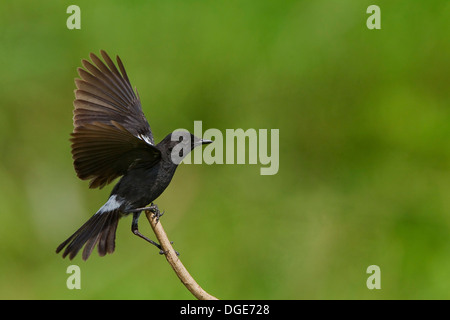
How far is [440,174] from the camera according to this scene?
4289 millimetres

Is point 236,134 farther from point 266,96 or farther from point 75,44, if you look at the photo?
point 75,44

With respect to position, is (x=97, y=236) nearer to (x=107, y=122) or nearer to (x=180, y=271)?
(x=107, y=122)

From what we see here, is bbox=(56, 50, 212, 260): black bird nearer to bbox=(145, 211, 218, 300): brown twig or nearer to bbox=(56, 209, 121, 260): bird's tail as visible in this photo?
bbox=(56, 209, 121, 260): bird's tail

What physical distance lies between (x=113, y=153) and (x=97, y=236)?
0.35 meters

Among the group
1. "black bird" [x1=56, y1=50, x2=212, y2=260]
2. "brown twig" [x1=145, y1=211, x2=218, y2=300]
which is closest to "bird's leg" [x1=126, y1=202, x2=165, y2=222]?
"black bird" [x1=56, y1=50, x2=212, y2=260]

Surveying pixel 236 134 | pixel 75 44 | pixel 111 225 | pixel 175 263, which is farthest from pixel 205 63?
pixel 175 263

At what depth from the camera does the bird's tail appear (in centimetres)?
243

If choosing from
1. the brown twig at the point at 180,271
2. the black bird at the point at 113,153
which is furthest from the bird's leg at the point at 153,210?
the brown twig at the point at 180,271

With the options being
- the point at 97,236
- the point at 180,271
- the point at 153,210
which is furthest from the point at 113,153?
the point at 180,271

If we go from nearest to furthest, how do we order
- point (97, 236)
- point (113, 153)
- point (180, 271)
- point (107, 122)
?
1. point (180, 271)
2. point (113, 153)
3. point (97, 236)
4. point (107, 122)

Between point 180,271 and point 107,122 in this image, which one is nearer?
point 180,271

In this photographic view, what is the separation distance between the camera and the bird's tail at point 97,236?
7.98ft

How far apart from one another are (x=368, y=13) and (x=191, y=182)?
5.20 ft

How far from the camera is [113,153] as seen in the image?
2.33 metres
